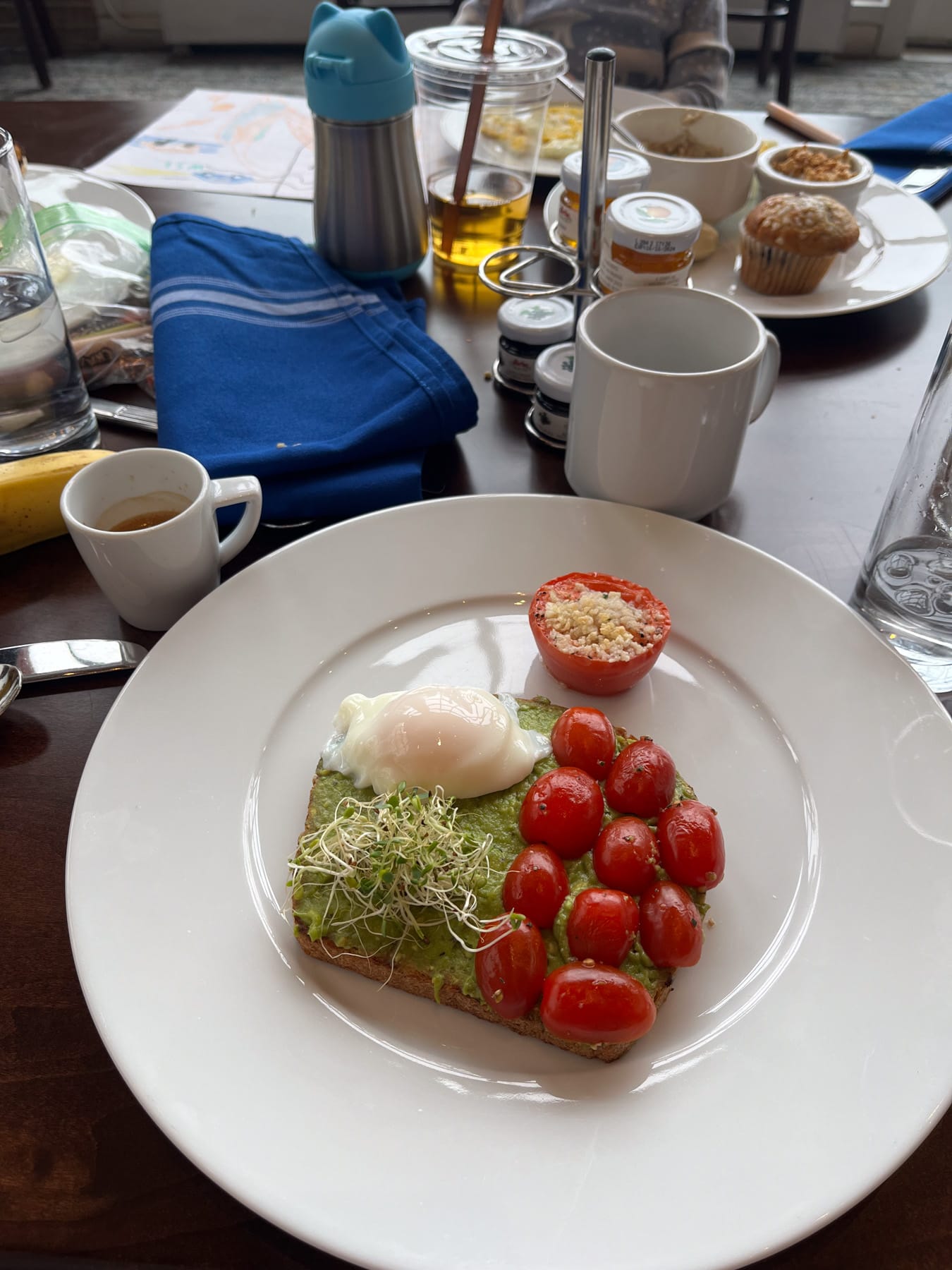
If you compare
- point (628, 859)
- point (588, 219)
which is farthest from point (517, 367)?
point (628, 859)

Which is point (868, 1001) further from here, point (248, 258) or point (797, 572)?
point (248, 258)

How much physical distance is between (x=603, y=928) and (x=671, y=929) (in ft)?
0.28

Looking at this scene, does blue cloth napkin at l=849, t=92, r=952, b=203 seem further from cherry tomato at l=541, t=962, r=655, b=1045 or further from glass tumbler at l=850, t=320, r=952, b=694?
cherry tomato at l=541, t=962, r=655, b=1045

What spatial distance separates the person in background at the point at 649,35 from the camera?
383cm

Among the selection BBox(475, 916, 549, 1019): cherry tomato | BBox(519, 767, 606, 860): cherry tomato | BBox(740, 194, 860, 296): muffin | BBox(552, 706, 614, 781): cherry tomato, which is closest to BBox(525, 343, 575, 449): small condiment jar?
BBox(740, 194, 860, 296): muffin

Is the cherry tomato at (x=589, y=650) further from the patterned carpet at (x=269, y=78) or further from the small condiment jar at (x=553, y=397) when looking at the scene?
the patterned carpet at (x=269, y=78)

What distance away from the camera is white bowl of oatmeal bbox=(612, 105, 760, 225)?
219 centimetres

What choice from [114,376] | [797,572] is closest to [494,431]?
[797,572]

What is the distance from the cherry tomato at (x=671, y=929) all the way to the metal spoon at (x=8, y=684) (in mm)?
1014

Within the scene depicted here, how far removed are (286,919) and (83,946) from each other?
25 cm

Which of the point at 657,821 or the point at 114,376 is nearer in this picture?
the point at 657,821

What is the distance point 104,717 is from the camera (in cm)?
141

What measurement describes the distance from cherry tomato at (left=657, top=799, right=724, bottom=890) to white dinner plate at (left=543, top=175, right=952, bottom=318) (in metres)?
1.38

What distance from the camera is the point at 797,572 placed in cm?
153
